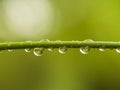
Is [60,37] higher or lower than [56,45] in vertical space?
lower

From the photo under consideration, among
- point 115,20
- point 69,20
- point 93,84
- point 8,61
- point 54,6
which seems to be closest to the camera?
point 93,84

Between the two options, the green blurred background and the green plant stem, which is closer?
the green plant stem

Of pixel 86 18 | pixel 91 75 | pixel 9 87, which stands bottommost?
pixel 9 87

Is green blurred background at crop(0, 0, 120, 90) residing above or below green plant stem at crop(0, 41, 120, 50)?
below

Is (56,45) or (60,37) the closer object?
(56,45)

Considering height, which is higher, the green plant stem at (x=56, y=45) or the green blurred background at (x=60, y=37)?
the green plant stem at (x=56, y=45)

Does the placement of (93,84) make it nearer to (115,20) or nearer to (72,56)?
(72,56)

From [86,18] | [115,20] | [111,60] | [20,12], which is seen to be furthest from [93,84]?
[20,12]

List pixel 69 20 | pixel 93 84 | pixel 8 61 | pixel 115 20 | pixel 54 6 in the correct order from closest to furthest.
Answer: pixel 93 84
pixel 115 20
pixel 8 61
pixel 69 20
pixel 54 6
